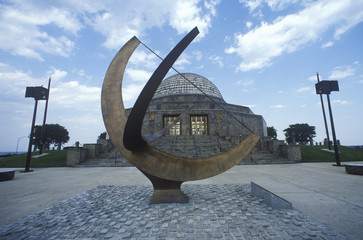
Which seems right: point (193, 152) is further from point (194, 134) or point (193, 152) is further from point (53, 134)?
point (53, 134)

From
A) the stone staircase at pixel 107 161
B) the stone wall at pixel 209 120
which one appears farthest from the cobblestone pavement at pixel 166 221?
the stone wall at pixel 209 120

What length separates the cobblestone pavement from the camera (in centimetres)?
180

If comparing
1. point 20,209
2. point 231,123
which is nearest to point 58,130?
point 231,123

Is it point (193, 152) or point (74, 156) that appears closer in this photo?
point (74, 156)

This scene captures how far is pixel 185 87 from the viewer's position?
18688 millimetres

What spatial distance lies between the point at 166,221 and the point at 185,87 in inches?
684

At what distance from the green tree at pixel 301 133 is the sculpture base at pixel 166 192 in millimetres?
40189

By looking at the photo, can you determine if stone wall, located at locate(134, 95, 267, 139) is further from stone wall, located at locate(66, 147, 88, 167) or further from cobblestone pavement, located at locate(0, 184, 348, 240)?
cobblestone pavement, located at locate(0, 184, 348, 240)

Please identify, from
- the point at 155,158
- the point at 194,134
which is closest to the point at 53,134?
the point at 194,134

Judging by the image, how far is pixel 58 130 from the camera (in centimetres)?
2891

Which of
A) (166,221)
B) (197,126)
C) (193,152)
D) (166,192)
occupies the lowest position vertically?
(166,221)

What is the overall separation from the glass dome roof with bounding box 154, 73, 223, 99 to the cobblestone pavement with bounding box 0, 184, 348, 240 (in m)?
15.8

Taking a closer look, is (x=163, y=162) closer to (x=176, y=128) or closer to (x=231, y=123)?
(x=176, y=128)

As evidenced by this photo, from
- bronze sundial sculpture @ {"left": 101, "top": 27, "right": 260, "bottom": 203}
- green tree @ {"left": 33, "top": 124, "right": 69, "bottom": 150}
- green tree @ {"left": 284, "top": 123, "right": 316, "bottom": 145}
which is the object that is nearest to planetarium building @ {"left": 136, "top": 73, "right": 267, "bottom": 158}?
bronze sundial sculpture @ {"left": 101, "top": 27, "right": 260, "bottom": 203}
